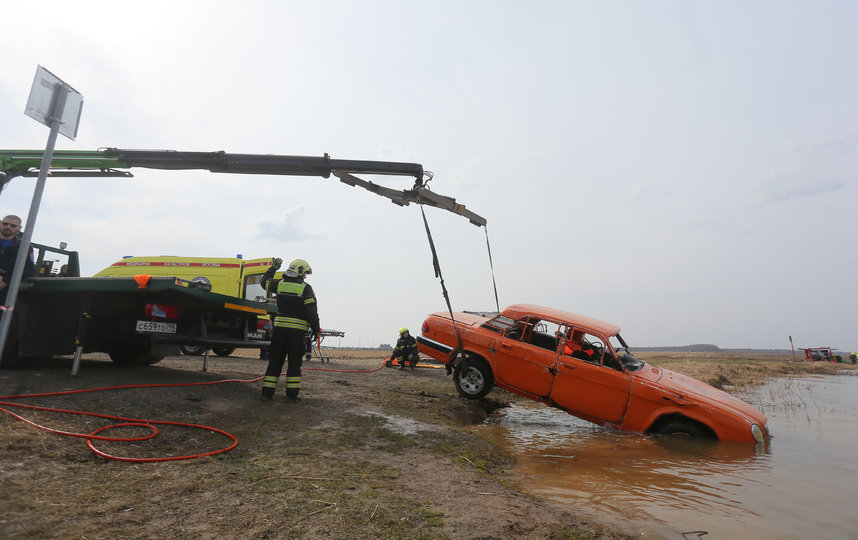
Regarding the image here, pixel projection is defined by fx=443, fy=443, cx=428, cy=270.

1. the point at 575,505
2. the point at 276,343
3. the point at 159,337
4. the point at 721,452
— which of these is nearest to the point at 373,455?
the point at 575,505

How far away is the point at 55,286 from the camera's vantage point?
5.33 metres

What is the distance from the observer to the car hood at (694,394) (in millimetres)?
5738

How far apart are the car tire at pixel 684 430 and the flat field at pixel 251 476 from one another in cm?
277

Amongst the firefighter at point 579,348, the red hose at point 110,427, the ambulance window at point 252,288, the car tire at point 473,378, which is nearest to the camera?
the red hose at point 110,427

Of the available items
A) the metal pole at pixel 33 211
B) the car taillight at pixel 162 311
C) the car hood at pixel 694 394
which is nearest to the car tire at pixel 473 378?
the car hood at pixel 694 394

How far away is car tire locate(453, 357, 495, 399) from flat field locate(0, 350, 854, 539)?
2.28 metres

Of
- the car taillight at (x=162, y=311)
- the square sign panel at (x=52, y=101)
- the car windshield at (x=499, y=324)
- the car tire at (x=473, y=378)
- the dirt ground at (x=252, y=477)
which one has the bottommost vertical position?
the dirt ground at (x=252, y=477)

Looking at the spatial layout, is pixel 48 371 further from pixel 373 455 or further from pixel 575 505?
pixel 575 505

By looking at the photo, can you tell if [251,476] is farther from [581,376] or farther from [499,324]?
[499,324]

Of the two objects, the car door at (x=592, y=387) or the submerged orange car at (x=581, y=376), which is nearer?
the submerged orange car at (x=581, y=376)

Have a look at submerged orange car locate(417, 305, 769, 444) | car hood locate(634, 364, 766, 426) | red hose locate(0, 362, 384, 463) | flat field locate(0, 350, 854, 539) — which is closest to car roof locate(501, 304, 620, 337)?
submerged orange car locate(417, 305, 769, 444)

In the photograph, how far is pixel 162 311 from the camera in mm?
5520

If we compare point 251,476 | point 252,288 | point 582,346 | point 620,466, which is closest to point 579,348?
point 582,346

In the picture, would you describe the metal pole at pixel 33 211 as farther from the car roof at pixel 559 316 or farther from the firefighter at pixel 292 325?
the car roof at pixel 559 316
